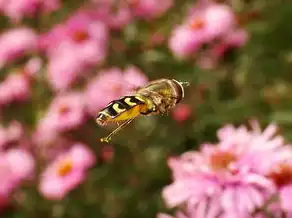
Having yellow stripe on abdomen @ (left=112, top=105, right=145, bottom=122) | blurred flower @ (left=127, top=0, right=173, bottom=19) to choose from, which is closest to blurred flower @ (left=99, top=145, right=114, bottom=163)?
blurred flower @ (left=127, top=0, right=173, bottom=19)

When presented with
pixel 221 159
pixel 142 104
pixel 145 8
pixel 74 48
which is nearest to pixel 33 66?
pixel 74 48

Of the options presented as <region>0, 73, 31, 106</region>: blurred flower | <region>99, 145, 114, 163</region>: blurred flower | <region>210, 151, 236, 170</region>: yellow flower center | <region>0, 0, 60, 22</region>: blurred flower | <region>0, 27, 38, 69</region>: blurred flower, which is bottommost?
<region>210, 151, 236, 170</region>: yellow flower center

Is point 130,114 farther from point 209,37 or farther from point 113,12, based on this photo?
point 113,12

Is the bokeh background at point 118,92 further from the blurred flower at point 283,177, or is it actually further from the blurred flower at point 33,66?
the blurred flower at point 283,177

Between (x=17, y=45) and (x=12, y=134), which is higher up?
(x=17, y=45)

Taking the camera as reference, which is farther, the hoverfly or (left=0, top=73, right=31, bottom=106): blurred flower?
(left=0, top=73, right=31, bottom=106): blurred flower

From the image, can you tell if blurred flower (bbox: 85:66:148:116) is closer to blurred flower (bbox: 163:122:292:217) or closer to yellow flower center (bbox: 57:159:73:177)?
yellow flower center (bbox: 57:159:73:177)
